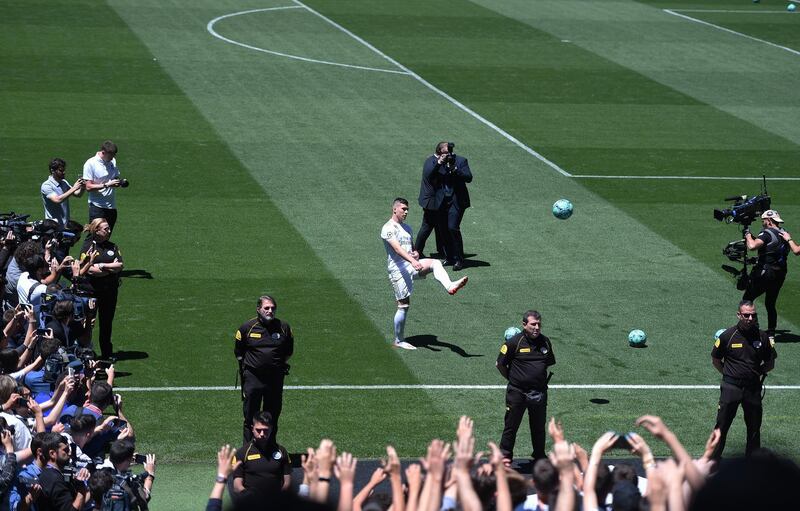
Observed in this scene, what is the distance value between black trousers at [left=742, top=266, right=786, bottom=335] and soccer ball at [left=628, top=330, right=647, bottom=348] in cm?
154

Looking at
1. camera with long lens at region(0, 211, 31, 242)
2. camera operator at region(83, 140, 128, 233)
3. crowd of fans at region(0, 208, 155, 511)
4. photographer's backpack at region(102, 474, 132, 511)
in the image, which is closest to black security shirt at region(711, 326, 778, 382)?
crowd of fans at region(0, 208, 155, 511)

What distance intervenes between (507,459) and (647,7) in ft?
134

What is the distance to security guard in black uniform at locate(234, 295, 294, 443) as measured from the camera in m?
13.5

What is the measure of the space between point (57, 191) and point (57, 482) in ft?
33.2

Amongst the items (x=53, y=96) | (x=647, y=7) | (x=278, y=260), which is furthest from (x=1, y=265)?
(x=647, y=7)

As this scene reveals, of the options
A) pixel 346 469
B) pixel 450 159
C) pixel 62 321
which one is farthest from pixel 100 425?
pixel 450 159

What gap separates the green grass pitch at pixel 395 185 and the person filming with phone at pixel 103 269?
0.60m

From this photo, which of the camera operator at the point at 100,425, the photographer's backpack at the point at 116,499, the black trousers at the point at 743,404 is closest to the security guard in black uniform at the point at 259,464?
the camera operator at the point at 100,425

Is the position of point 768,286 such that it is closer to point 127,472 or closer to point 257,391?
point 257,391

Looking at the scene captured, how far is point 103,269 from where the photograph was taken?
53.1 feet

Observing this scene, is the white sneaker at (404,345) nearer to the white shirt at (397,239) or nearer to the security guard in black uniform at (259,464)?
the white shirt at (397,239)

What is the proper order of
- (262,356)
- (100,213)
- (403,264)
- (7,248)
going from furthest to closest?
(100,213)
(403,264)
(7,248)
(262,356)

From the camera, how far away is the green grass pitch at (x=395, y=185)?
16172 mm

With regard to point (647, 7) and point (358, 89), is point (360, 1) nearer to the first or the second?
point (647, 7)
